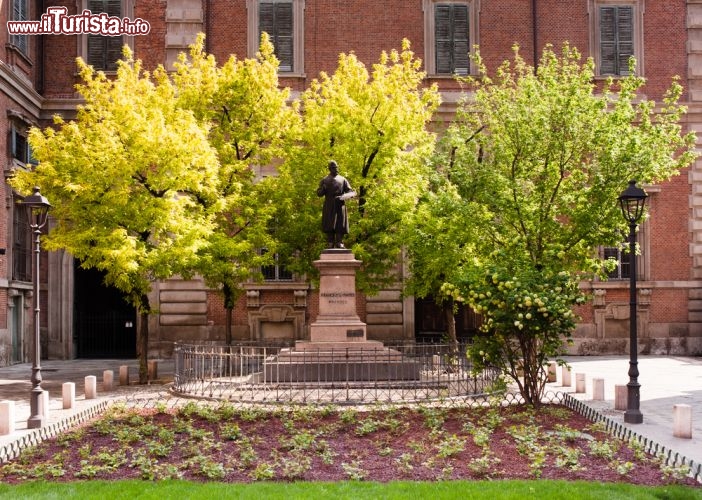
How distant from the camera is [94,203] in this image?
706 inches

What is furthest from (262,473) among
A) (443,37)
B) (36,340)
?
(443,37)

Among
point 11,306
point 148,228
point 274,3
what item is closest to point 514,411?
point 148,228

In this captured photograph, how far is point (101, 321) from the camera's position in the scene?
2883 cm

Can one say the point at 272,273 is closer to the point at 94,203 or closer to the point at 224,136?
the point at 224,136

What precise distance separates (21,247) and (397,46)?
14.7 metres

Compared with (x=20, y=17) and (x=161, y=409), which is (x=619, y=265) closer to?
(x=161, y=409)

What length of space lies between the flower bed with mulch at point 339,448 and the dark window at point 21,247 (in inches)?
568

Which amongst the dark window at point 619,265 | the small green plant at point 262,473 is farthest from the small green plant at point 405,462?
the dark window at point 619,265

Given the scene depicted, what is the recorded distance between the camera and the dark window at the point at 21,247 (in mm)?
26047

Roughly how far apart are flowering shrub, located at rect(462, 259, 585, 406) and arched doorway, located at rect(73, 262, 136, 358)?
17514 millimetres

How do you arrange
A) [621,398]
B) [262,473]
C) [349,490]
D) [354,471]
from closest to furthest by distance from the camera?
[349,490] < [262,473] < [354,471] < [621,398]

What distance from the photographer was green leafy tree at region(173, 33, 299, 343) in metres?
21.1

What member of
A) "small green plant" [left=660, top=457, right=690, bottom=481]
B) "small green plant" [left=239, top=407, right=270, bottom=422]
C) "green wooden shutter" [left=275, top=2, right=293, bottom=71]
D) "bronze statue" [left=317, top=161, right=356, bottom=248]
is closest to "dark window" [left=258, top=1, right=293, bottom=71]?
"green wooden shutter" [left=275, top=2, right=293, bottom=71]

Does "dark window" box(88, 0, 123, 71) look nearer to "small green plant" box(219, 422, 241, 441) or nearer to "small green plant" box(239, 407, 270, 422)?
"small green plant" box(239, 407, 270, 422)
